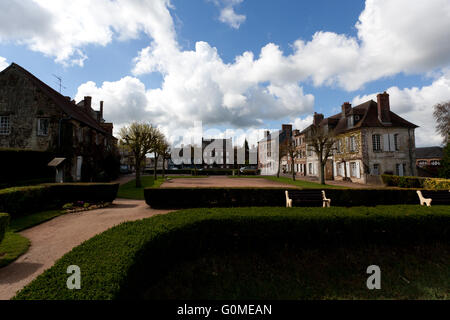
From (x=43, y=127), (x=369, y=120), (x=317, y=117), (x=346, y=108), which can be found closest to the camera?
(x=43, y=127)

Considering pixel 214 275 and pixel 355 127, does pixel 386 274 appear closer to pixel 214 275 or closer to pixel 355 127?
pixel 214 275

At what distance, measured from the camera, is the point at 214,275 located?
13.5 feet

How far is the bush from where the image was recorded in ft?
54.3

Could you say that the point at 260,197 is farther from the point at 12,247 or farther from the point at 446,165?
the point at 446,165

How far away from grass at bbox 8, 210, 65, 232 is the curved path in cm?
29

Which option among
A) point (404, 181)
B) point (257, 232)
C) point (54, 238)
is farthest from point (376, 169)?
point (54, 238)

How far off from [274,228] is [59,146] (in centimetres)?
2046

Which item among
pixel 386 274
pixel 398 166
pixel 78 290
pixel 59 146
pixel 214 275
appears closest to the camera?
pixel 78 290

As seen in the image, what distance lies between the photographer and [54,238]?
20.5ft

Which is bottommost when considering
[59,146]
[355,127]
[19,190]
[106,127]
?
[19,190]

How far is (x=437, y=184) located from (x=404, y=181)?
11.0 ft

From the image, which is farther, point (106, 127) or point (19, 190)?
point (106, 127)

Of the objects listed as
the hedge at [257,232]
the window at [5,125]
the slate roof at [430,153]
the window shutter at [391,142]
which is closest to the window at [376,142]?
the window shutter at [391,142]
